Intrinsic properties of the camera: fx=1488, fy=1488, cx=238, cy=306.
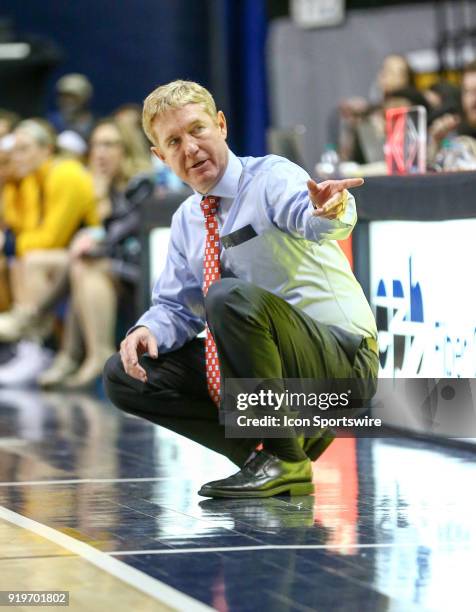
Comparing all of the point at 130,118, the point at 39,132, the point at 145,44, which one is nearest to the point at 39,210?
the point at 39,132

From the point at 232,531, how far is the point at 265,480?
1.52ft

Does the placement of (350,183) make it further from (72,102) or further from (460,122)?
(72,102)

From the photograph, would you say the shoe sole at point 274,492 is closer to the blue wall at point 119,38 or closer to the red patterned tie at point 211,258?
the red patterned tie at point 211,258

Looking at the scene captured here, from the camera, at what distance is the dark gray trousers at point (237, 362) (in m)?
3.95

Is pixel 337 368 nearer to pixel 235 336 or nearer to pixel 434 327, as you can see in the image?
pixel 235 336

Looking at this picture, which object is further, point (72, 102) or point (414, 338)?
point (72, 102)

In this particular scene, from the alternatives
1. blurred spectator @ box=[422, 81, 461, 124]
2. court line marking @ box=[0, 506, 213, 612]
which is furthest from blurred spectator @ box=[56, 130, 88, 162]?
court line marking @ box=[0, 506, 213, 612]

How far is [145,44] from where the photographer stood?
13.2m

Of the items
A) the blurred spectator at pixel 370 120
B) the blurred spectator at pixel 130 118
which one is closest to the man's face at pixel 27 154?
the blurred spectator at pixel 130 118

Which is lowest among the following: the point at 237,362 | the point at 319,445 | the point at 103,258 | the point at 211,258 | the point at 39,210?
the point at 319,445

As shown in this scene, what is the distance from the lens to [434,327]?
509 centimetres

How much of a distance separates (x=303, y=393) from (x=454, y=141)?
7.98ft

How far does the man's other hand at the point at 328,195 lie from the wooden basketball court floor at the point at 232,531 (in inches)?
31.2

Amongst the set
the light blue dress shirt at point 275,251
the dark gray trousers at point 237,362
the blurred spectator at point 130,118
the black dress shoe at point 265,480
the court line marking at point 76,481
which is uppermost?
the blurred spectator at point 130,118
